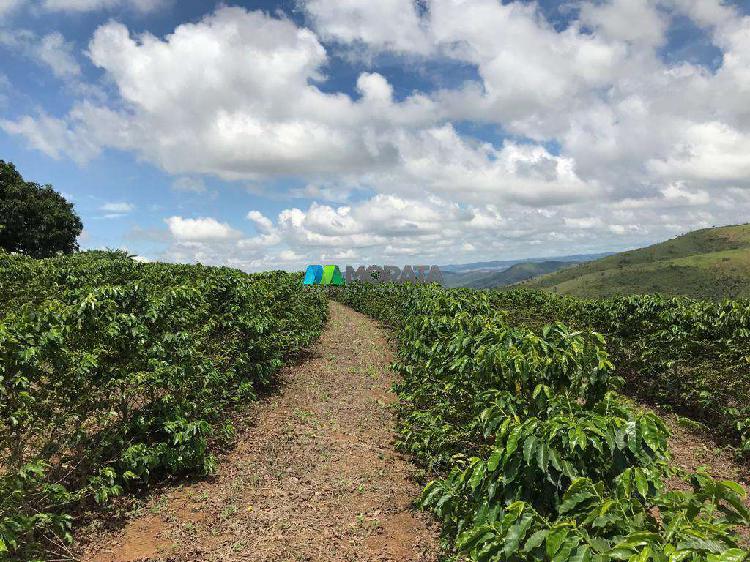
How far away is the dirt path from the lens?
6430 mm

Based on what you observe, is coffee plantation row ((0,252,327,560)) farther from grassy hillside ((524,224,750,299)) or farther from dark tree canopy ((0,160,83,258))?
grassy hillside ((524,224,750,299))

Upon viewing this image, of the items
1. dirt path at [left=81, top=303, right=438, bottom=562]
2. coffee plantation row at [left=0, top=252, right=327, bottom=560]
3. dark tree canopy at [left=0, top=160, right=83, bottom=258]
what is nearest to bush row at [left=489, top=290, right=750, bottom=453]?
dirt path at [left=81, top=303, right=438, bottom=562]

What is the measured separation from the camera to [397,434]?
35.6 ft

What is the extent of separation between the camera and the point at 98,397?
664 centimetres

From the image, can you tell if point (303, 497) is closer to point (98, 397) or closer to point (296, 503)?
point (296, 503)

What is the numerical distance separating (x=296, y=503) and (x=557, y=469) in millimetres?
5862

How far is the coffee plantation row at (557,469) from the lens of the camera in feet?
7.64

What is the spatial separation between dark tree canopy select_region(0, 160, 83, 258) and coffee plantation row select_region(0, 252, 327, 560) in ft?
139

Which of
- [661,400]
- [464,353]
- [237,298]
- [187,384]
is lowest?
[661,400]

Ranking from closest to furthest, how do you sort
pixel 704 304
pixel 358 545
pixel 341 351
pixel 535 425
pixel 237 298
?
pixel 535 425 < pixel 358 545 < pixel 237 298 < pixel 704 304 < pixel 341 351

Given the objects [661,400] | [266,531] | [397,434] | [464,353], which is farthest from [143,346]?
[661,400]

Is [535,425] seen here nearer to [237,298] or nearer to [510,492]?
[510,492]

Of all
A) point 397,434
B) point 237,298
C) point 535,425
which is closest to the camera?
point 535,425

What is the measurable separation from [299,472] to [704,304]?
1218 cm
